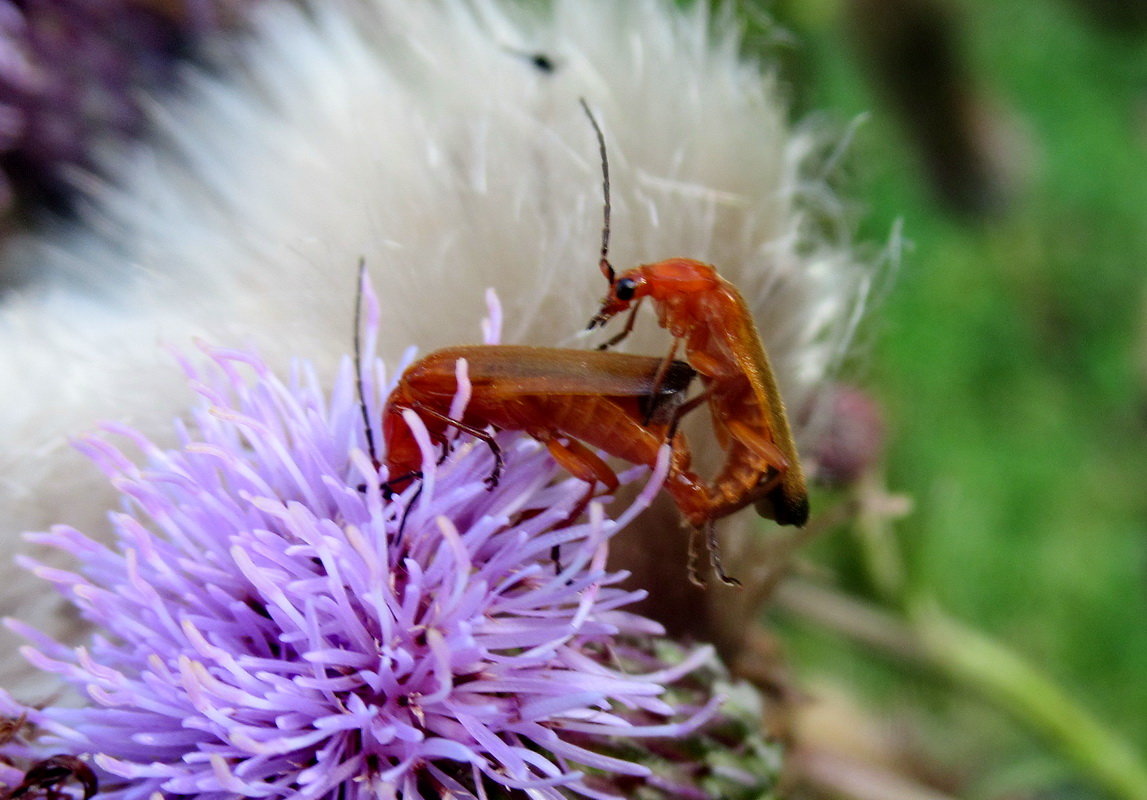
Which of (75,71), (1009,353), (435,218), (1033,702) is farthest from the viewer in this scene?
(1009,353)

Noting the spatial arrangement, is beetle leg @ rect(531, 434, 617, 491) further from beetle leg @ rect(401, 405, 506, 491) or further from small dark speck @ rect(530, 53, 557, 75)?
small dark speck @ rect(530, 53, 557, 75)

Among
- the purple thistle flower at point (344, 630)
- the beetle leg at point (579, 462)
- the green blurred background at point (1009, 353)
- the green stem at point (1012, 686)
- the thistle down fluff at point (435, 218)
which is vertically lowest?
the purple thistle flower at point (344, 630)

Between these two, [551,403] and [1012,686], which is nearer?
[551,403]

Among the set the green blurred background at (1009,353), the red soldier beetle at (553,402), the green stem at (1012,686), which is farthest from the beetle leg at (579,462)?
the green blurred background at (1009,353)

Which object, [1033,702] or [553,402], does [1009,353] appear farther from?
[553,402]

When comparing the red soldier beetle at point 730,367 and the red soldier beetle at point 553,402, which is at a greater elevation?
the red soldier beetle at point 730,367

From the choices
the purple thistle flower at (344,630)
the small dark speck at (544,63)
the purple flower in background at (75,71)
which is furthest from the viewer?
the purple flower in background at (75,71)

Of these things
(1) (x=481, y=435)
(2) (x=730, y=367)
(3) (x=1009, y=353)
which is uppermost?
(3) (x=1009, y=353)

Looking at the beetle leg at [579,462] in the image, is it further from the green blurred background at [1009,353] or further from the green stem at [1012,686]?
the green blurred background at [1009,353]

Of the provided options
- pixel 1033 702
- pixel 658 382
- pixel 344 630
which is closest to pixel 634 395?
pixel 658 382
